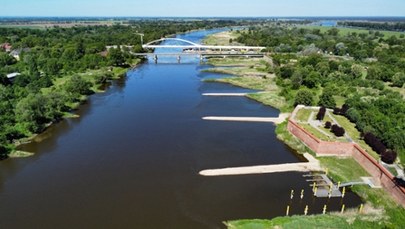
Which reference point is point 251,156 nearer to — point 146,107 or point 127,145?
point 127,145

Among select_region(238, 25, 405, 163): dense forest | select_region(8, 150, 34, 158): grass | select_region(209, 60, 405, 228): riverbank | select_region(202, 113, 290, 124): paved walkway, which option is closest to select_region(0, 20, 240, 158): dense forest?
select_region(8, 150, 34, 158): grass

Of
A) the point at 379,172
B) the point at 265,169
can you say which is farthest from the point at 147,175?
the point at 379,172

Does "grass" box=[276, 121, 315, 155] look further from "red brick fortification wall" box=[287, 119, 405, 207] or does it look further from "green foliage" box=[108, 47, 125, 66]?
"green foliage" box=[108, 47, 125, 66]

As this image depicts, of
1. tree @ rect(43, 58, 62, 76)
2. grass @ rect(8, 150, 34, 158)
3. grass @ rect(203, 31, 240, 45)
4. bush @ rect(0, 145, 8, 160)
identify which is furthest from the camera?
grass @ rect(203, 31, 240, 45)

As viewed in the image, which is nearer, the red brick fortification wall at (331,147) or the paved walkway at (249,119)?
the red brick fortification wall at (331,147)

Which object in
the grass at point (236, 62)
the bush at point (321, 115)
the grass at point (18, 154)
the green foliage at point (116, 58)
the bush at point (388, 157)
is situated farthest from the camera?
the grass at point (236, 62)

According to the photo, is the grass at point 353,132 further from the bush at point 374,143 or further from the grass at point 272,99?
the grass at point 272,99

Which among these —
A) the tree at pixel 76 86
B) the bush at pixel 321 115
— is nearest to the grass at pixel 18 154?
the tree at pixel 76 86
